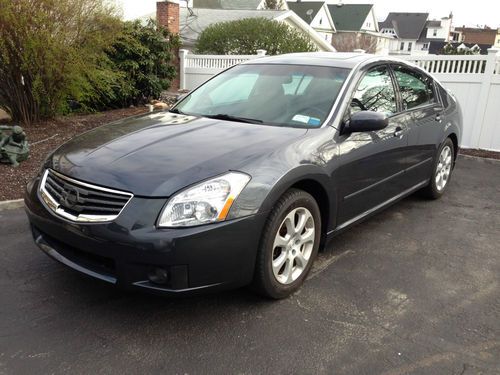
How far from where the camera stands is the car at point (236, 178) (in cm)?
266

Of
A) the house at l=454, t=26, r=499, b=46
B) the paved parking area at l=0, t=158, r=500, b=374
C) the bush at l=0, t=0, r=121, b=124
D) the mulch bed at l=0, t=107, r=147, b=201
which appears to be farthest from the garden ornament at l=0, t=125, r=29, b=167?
the house at l=454, t=26, r=499, b=46

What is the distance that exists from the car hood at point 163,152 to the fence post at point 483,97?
20.2 ft

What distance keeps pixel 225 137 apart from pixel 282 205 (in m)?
0.66

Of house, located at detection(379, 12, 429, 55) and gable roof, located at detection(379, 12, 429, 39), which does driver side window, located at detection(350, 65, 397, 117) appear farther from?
gable roof, located at detection(379, 12, 429, 39)

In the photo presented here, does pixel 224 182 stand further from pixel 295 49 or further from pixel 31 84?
pixel 295 49

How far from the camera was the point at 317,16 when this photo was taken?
164 feet

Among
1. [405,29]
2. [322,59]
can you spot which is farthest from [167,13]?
[405,29]

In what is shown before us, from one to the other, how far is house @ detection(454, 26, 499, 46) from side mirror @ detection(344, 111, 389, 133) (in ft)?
330

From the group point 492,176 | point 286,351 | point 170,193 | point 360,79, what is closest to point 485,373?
point 286,351

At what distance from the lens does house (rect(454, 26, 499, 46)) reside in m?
90.9

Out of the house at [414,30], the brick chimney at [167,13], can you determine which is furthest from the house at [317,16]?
the brick chimney at [167,13]

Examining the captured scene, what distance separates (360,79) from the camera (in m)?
3.95

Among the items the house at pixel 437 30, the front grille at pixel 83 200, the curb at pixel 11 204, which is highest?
the house at pixel 437 30

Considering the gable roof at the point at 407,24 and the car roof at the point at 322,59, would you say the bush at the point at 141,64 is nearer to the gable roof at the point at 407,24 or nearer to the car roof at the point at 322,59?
the car roof at the point at 322,59
